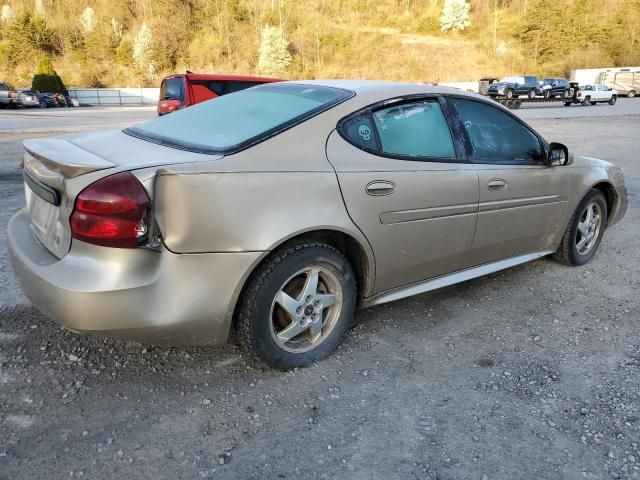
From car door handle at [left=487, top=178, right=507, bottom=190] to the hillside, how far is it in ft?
213

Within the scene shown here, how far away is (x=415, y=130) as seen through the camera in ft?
10.4

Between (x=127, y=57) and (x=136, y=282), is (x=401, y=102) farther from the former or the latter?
(x=127, y=57)

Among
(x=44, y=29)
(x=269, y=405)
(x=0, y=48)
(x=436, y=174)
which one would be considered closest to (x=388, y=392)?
(x=269, y=405)

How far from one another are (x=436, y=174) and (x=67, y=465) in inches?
91.0

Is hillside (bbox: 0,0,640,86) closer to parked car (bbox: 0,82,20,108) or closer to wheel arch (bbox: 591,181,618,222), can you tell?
parked car (bbox: 0,82,20,108)

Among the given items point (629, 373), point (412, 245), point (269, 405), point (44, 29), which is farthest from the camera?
point (44, 29)

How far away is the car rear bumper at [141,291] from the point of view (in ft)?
7.43

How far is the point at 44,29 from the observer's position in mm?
72125

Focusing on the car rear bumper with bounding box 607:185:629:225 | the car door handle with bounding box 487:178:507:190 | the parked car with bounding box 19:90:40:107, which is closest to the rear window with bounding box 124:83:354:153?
the car door handle with bounding box 487:178:507:190

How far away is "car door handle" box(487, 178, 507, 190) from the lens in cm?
341

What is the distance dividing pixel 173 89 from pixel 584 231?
10269 millimetres

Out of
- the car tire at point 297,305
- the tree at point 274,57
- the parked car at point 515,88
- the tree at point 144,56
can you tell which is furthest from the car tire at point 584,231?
the tree at point 144,56

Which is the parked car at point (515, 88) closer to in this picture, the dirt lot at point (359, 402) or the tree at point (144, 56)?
the dirt lot at point (359, 402)

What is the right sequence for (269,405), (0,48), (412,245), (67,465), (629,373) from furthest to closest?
1. (0,48)
2. (412,245)
3. (629,373)
4. (269,405)
5. (67,465)
